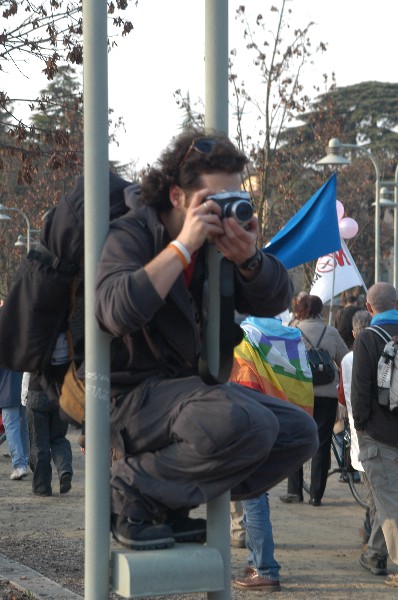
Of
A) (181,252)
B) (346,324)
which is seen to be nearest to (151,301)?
(181,252)

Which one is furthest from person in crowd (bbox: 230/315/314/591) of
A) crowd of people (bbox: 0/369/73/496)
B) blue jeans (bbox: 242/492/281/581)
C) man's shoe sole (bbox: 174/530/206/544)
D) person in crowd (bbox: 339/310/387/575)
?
man's shoe sole (bbox: 174/530/206/544)

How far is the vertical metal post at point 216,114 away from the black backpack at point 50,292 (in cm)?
32

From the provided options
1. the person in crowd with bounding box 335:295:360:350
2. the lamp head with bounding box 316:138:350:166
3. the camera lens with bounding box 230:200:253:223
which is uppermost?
A: the lamp head with bounding box 316:138:350:166

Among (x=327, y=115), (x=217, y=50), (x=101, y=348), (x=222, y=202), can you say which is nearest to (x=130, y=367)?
(x=101, y=348)

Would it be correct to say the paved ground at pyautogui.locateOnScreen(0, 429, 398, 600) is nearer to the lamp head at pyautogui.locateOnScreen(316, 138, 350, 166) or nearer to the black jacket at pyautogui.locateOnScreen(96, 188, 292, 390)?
the black jacket at pyautogui.locateOnScreen(96, 188, 292, 390)

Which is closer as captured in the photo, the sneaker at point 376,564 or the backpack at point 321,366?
the sneaker at point 376,564

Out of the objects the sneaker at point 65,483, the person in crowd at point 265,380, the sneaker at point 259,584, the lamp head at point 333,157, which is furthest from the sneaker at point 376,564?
the lamp head at point 333,157

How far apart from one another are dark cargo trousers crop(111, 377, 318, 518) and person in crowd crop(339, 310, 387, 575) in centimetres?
553

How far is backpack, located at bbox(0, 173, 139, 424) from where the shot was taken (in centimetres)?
288

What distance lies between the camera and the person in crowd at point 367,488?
8.23 m

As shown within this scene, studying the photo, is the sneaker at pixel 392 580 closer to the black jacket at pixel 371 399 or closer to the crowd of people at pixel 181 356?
the black jacket at pixel 371 399

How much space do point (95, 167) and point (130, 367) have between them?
1.68 ft

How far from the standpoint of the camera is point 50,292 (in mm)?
2891

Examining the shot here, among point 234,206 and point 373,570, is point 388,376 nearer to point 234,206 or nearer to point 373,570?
point 373,570
